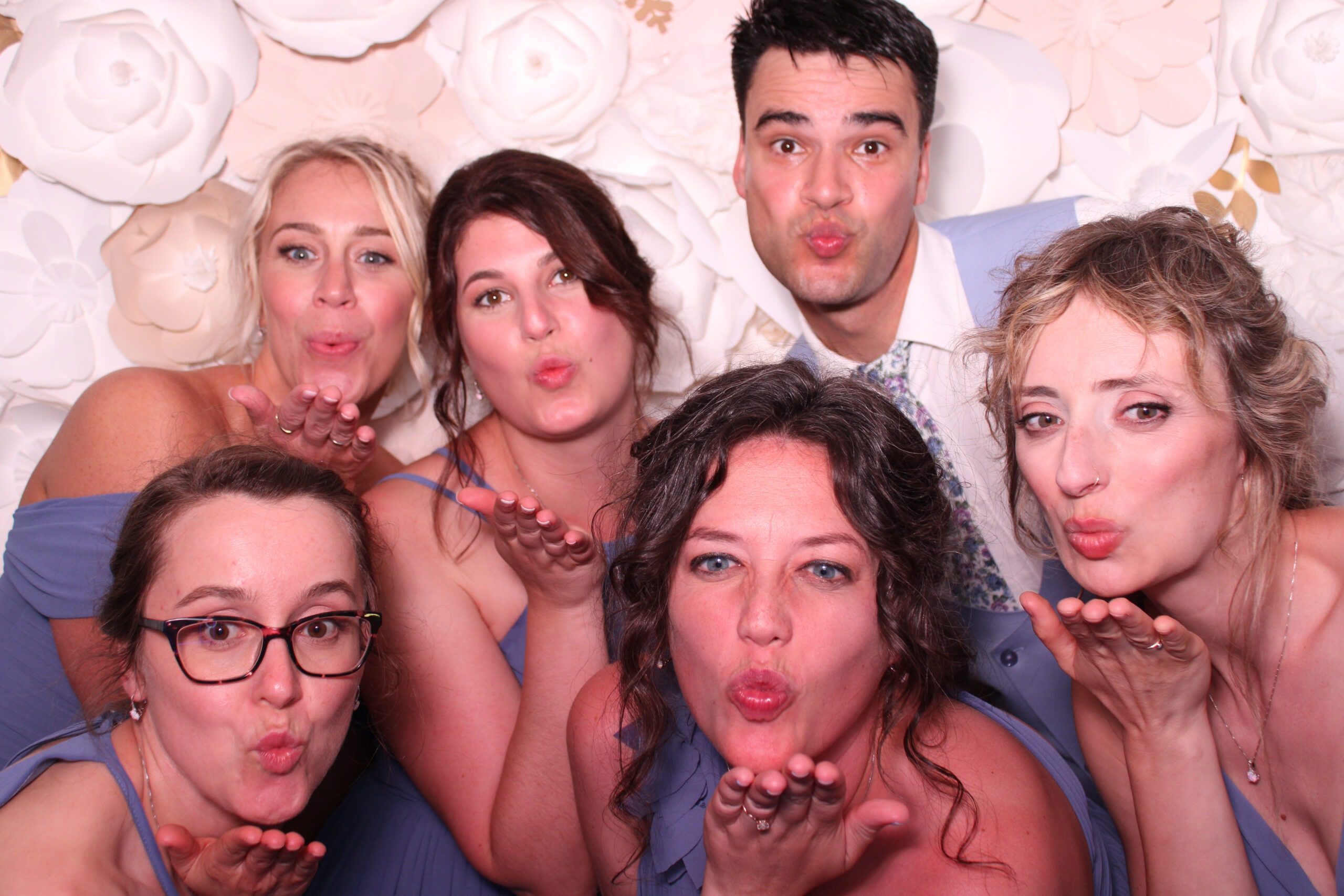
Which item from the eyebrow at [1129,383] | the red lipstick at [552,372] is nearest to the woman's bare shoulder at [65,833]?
the red lipstick at [552,372]

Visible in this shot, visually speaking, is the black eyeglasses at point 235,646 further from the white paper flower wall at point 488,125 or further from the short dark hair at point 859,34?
the short dark hair at point 859,34

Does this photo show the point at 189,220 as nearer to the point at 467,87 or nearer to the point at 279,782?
the point at 467,87

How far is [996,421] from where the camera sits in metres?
2.01

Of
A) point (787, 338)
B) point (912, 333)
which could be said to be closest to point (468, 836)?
point (912, 333)

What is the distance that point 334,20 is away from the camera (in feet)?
10.5

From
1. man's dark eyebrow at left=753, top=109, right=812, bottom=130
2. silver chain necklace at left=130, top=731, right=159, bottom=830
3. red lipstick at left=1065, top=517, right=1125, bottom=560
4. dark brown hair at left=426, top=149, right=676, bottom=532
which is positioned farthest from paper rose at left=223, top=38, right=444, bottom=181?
red lipstick at left=1065, top=517, right=1125, bottom=560

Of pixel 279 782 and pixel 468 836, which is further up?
pixel 279 782

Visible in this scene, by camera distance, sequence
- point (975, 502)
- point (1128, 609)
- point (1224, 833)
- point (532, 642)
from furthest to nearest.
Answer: point (975, 502), point (532, 642), point (1224, 833), point (1128, 609)

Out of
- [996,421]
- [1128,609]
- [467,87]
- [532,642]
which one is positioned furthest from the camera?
[467,87]

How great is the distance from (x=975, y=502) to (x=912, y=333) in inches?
16.8

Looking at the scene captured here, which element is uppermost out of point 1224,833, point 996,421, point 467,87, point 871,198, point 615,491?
point 467,87

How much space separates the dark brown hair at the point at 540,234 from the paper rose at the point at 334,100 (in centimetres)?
74

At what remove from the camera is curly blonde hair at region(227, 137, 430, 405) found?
109 inches

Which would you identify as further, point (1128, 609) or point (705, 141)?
point (705, 141)
